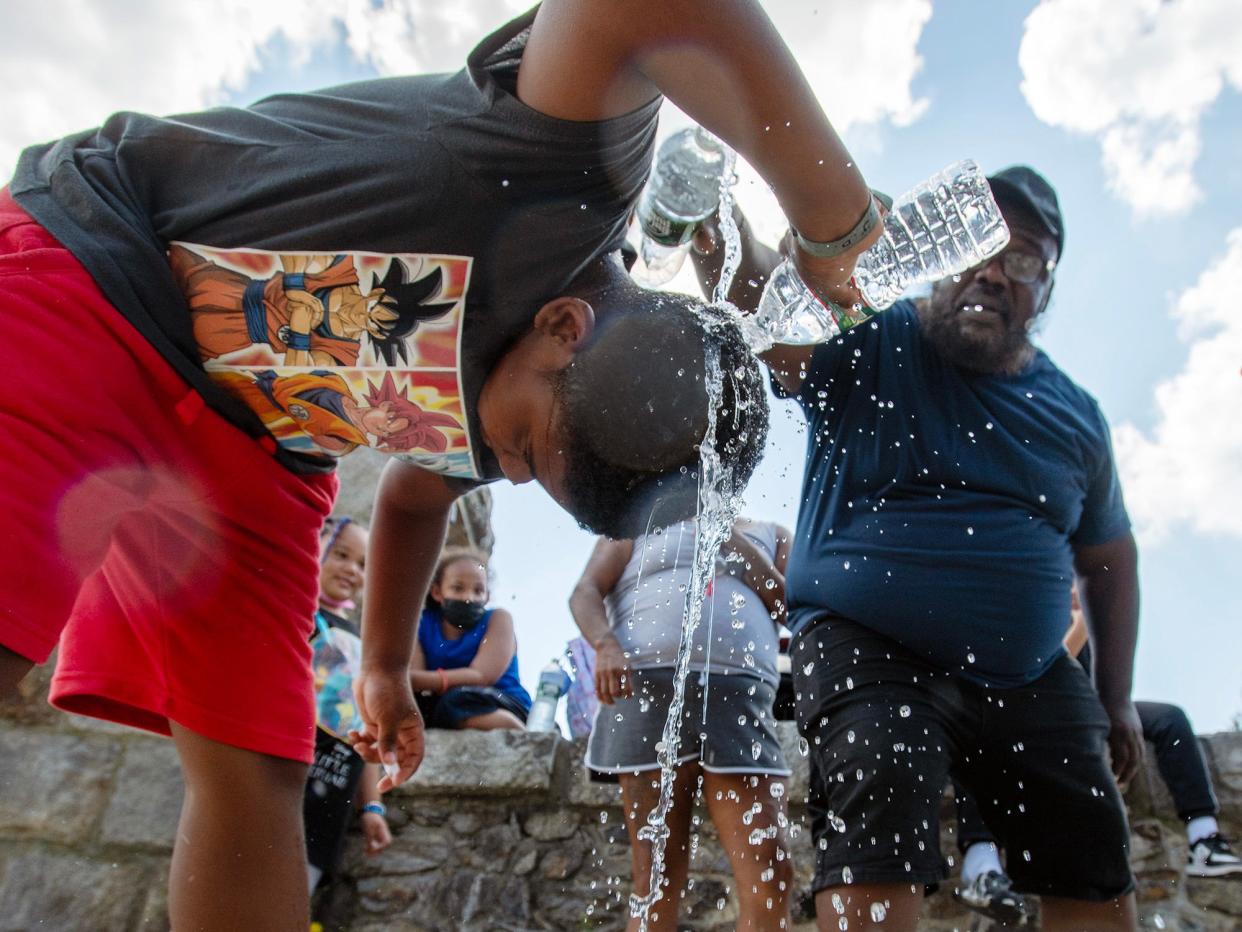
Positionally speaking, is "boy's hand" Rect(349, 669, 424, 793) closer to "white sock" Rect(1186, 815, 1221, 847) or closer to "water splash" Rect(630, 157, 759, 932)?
"water splash" Rect(630, 157, 759, 932)

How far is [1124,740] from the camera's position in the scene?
2.64 meters

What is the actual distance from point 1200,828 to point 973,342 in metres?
1.67

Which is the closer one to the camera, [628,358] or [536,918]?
[628,358]

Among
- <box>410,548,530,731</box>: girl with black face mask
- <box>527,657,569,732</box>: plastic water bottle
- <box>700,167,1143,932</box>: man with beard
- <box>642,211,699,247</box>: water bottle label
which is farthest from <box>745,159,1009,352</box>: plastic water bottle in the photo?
<box>527,657,569,732</box>: plastic water bottle

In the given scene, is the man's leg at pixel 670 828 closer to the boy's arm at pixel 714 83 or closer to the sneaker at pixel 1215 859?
the sneaker at pixel 1215 859

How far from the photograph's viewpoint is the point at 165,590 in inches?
65.5

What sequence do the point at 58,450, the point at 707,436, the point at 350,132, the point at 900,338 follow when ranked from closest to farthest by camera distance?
the point at 58,450, the point at 350,132, the point at 707,436, the point at 900,338

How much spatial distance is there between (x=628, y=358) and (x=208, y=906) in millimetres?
1067

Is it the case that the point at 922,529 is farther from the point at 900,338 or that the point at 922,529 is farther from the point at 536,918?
the point at 536,918

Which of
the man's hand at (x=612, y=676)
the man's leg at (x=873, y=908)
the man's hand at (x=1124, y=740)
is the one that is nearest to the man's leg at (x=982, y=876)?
the man's hand at (x=1124, y=740)

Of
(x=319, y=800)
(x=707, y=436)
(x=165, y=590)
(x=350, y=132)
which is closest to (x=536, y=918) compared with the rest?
(x=319, y=800)

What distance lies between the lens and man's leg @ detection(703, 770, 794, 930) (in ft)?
7.91

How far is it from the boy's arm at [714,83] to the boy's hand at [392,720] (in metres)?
1.17

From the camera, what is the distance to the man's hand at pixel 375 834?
3.27 meters
